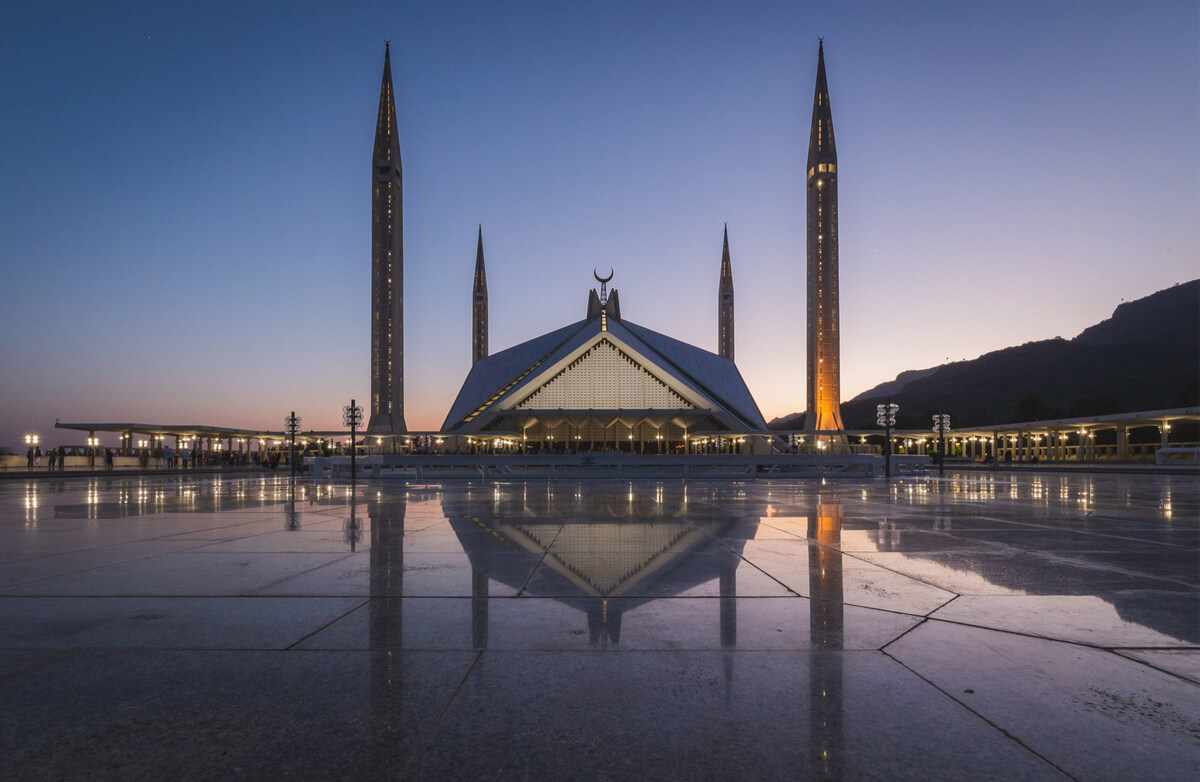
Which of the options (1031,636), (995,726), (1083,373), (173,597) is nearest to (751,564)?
(1031,636)

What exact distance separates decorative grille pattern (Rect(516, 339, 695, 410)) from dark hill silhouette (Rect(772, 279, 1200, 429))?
60.6 m

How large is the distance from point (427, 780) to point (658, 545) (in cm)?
518

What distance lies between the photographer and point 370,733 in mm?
2443

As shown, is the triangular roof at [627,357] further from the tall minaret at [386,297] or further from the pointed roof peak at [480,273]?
the pointed roof peak at [480,273]

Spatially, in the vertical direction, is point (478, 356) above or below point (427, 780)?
above

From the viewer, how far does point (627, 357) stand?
206 ft

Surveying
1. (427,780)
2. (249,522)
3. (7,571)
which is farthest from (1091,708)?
(249,522)

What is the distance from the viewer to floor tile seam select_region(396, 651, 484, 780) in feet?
7.18

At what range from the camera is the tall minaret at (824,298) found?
5775 cm

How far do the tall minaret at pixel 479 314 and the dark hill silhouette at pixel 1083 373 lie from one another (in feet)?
243

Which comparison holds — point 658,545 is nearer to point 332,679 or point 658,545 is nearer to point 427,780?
point 332,679

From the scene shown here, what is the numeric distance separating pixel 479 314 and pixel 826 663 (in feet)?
363

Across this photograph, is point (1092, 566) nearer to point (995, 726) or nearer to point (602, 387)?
point (995, 726)

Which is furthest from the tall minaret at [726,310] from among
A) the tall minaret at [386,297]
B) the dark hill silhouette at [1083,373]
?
the tall minaret at [386,297]
